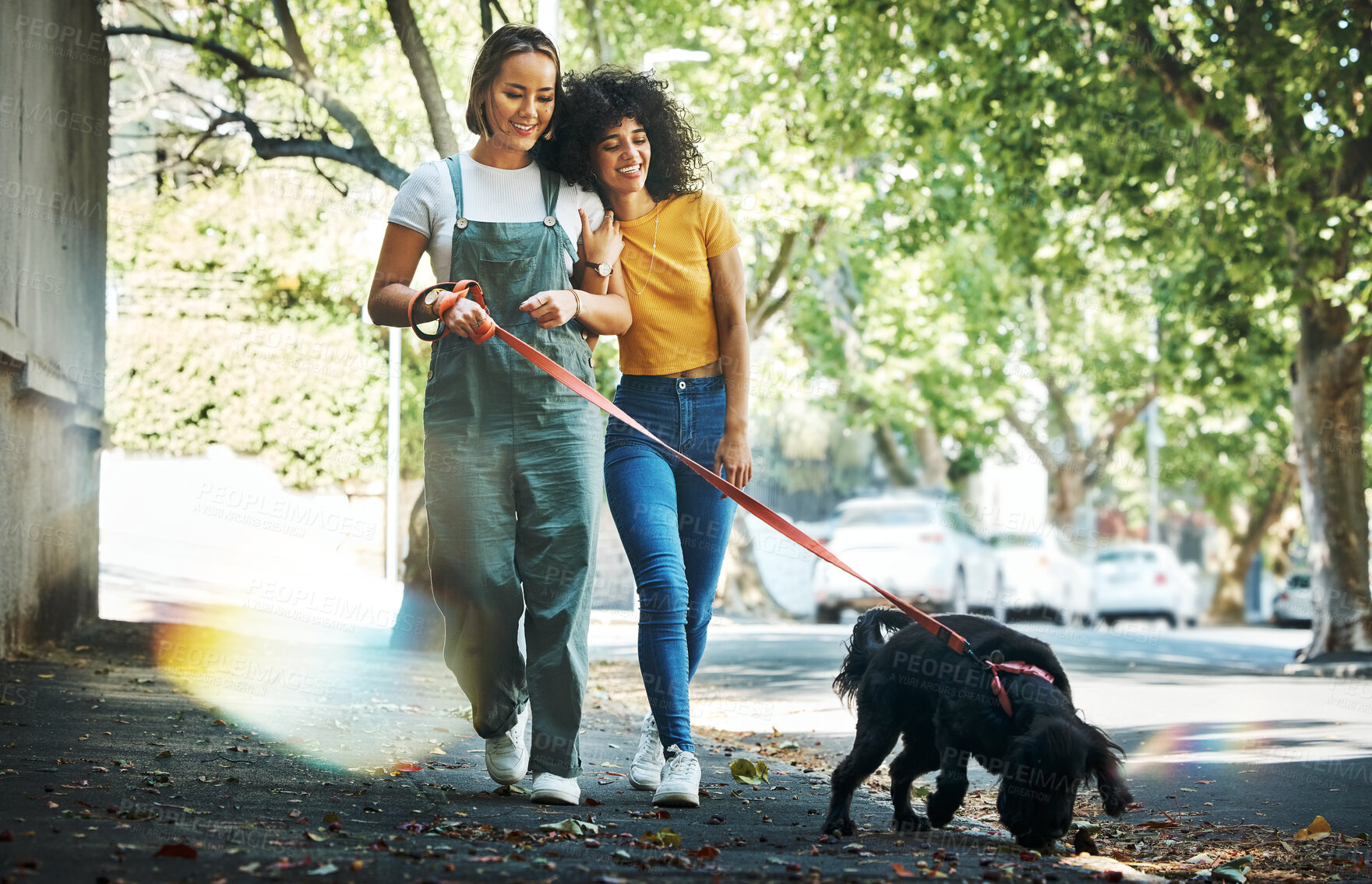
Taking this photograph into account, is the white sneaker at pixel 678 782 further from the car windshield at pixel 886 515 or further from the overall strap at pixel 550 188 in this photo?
the car windshield at pixel 886 515

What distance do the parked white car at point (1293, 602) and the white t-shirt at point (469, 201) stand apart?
29.6 m

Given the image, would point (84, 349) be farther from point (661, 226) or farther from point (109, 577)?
point (109, 577)

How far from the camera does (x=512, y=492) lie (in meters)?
4.39

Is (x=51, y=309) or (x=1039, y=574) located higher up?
(x=51, y=309)

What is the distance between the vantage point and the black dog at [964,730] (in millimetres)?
3861

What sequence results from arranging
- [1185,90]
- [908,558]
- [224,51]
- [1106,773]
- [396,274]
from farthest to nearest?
1. [908,558]
2. [1185,90]
3. [224,51]
4. [396,274]
5. [1106,773]

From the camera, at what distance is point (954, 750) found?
419 cm

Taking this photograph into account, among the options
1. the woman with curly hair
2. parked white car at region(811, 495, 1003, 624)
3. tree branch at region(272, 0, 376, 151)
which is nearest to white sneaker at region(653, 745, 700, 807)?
the woman with curly hair

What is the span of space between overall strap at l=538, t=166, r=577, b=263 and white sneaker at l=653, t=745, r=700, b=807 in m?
1.59

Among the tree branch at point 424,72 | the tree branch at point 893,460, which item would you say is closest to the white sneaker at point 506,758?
the tree branch at point 424,72

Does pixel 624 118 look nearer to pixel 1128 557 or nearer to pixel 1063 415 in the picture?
pixel 1128 557

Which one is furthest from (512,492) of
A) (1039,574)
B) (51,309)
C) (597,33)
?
(1039,574)

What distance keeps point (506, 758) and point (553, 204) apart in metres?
1.75

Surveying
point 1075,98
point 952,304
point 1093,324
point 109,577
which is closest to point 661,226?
point 1075,98
